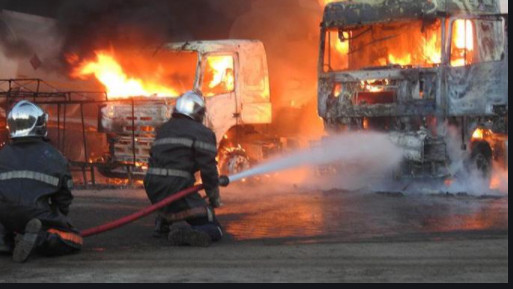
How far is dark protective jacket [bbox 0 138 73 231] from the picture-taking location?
6535 millimetres

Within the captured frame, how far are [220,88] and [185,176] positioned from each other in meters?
5.59

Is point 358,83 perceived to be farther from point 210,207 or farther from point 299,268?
point 299,268

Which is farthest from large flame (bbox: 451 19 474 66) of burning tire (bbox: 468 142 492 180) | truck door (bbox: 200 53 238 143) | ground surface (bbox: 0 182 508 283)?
truck door (bbox: 200 53 238 143)

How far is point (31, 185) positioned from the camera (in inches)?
258

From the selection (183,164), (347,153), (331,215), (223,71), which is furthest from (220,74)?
(183,164)

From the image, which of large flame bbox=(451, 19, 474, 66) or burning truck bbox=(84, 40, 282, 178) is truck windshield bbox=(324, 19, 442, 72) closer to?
large flame bbox=(451, 19, 474, 66)

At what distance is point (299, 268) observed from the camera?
5992mm

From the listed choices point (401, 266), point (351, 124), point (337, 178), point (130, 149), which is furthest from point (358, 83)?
point (401, 266)

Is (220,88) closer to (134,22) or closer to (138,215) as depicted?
(138,215)

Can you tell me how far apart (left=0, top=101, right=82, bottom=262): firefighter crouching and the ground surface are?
6.7 inches

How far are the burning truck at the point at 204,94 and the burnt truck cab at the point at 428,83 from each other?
1.32m

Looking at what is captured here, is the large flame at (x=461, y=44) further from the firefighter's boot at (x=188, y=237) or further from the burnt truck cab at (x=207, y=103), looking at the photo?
the firefighter's boot at (x=188, y=237)
